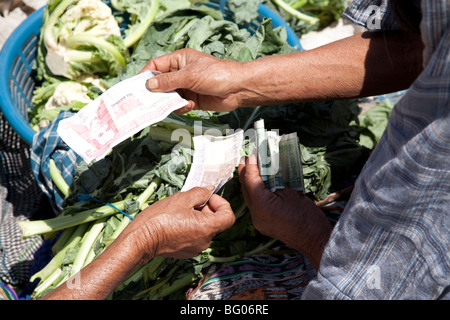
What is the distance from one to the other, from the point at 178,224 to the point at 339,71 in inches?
44.4

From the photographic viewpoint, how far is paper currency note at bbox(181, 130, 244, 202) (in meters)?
2.26

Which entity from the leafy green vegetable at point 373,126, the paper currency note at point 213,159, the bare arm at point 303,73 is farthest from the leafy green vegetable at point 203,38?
the leafy green vegetable at point 373,126

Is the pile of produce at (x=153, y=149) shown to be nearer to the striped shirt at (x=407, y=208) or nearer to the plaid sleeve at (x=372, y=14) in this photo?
the plaid sleeve at (x=372, y=14)

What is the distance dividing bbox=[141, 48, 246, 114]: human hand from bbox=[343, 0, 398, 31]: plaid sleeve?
2.10 ft

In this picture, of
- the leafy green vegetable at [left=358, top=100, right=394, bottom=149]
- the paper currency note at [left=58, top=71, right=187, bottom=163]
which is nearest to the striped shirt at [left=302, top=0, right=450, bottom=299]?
the paper currency note at [left=58, top=71, right=187, bottom=163]

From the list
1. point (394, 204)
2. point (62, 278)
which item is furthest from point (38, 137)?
point (394, 204)

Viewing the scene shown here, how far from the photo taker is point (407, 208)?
1329 millimetres

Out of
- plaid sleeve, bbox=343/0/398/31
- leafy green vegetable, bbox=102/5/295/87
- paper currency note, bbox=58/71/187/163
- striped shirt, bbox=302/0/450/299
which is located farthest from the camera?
leafy green vegetable, bbox=102/5/295/87

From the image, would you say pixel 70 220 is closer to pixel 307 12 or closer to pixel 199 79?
pixel 199 79

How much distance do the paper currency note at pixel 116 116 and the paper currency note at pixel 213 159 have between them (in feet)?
1.17

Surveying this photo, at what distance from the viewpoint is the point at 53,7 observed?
9.84 feet

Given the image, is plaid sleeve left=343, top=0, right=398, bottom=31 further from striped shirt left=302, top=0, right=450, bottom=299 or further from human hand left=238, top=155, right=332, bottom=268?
human hand left=238, top=155, right=332, bottom=268

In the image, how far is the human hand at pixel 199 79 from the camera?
6.84ft

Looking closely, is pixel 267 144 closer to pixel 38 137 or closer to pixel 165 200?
pixel 165 200
